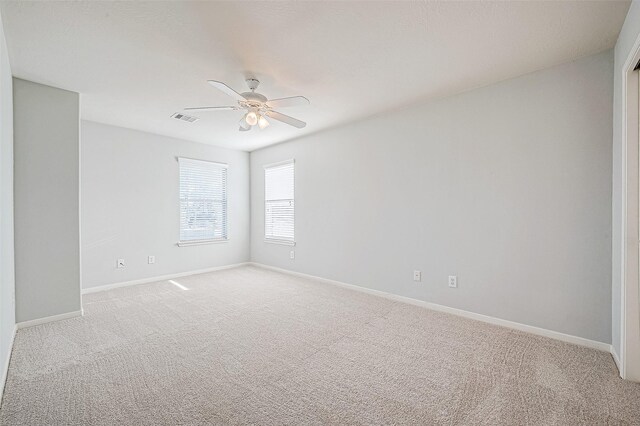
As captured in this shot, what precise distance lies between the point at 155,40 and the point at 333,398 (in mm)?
2863

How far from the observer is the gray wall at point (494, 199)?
2430 millimetres

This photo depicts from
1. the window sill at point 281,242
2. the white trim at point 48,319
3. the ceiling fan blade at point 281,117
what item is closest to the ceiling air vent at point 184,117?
the ceiling fan blade at point 281,117

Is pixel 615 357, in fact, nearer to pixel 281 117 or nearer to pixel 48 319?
pixel 281 117

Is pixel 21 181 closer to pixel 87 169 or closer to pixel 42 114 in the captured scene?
pixel 42 114

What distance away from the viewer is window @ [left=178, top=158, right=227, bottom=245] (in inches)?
202

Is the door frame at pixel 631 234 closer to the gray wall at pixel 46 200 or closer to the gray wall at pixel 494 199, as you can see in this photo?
the gray wall at pixel 494 199

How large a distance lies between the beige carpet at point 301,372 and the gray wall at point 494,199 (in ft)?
1.41

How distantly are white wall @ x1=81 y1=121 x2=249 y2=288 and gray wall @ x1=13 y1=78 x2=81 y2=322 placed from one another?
1.10 m

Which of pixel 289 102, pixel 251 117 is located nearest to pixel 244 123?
pixel 251 117

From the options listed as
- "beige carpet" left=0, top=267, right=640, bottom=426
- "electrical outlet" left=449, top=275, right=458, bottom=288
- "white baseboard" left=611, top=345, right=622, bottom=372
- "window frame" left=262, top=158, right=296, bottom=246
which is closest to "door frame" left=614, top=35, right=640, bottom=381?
"white baseboard" left=611, top=345, right=622, bottom=372

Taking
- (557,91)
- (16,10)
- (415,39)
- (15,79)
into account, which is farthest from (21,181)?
(557,91)

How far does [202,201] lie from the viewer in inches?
212

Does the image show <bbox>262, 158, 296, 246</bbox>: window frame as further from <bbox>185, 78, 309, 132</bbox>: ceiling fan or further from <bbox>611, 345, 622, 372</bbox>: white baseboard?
<bbox>611, 345, 622, 372</bbox>: white baseboard

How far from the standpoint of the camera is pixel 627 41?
76.5 inches
